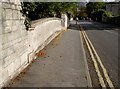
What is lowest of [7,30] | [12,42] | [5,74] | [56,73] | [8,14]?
[56,73]

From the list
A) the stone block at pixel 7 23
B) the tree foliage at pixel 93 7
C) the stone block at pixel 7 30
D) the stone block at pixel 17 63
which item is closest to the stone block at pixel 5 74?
the stone block at pixel 17 63

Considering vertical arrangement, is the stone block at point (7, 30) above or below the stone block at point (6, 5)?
below

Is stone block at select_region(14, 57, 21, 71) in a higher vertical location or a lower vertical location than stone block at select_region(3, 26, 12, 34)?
lower

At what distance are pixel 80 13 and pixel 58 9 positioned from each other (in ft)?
327

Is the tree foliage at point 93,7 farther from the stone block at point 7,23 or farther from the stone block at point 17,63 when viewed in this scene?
the stone block at point 7,23

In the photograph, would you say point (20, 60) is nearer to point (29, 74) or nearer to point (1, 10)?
point (29, 74)

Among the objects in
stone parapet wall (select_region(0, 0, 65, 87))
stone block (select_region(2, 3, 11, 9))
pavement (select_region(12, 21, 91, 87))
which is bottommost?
pavement (select_region(12, 21, 91, 87))

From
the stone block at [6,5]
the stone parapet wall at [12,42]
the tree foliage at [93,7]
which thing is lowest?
the stone parapet wall at [12,42]

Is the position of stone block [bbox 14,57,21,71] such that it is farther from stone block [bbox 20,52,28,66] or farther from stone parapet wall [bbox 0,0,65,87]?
stone block [bbox 20,52,28,66]

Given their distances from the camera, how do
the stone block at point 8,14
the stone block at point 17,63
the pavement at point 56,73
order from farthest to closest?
the stone block at point 17,63 → the pavement at point 56,73 → the stone block at point 8,14

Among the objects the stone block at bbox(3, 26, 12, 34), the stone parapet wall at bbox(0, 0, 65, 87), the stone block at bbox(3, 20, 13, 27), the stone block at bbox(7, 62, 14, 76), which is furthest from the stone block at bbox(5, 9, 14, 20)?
the stone block at bbox(7, 62, 14, 76)

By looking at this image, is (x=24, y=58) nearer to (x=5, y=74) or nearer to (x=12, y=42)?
(x=12, y=42)

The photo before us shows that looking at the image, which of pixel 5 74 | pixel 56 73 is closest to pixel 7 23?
pixel 5 74

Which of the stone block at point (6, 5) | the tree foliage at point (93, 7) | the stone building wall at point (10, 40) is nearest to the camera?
the stone building wall at point (10, 40)
